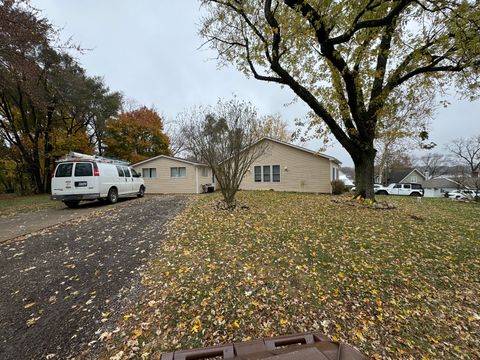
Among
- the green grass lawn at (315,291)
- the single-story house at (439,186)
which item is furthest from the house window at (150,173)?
the single-story house at (439,186)

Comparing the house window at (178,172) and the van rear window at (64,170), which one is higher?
the house window at (178,172)

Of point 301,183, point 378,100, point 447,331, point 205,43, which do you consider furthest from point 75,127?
point 447,331

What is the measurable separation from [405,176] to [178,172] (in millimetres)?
45980

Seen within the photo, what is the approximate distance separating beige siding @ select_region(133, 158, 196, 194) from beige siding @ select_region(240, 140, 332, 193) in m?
5.79

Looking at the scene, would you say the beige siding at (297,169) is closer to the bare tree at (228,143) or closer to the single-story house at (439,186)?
the bare tree at (228,143)

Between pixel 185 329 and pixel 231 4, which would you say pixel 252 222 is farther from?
pixel 231 4

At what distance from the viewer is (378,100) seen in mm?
8102

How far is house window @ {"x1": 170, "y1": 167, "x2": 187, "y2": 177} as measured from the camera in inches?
642

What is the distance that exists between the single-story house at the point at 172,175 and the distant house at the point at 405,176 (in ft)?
134

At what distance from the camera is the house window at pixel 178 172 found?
1631cm

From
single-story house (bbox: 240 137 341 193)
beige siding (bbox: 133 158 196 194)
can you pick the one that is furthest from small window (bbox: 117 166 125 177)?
single-story house (bbox: 240 137 341 193)

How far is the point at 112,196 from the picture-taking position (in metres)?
9.65

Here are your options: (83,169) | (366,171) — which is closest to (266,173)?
(366,171)

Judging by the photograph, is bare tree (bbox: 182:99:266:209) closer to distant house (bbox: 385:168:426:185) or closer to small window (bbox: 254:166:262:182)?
small window (bbox: 254:166:262:182)
